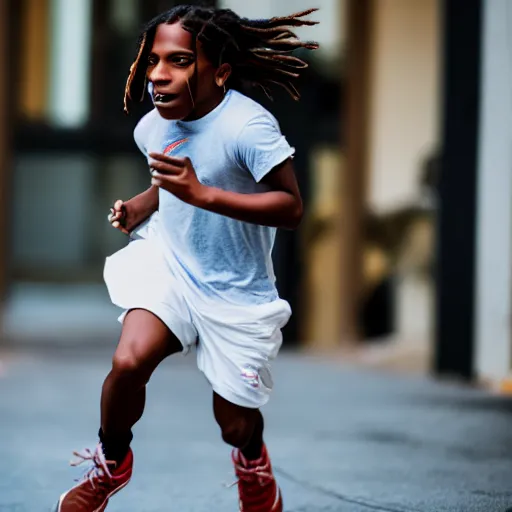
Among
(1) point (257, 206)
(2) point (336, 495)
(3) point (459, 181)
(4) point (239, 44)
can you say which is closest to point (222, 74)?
(4) point (239, 44)

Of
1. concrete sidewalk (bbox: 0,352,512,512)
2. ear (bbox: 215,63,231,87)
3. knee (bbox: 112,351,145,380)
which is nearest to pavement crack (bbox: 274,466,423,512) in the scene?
concrete sidewalk (bbox: 0,352,512,512)

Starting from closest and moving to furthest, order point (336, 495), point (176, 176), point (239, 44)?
1. point (176, 176)
2. point (239, 44)
3. point (336, 495)

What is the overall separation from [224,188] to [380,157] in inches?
374

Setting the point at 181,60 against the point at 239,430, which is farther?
the point at 239,430

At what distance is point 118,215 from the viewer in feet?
12.5

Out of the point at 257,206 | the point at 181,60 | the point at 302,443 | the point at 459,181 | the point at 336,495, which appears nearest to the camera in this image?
the point at 257,206

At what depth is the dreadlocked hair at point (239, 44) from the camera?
3.65 meters

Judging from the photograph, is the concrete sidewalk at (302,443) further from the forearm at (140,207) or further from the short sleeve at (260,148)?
the short sleeve at (260,148)

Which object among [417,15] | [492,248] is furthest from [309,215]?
[492,248]

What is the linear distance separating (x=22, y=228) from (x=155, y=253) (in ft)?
83.9

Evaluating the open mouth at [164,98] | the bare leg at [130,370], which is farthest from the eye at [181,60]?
the bare leg at [130,370]

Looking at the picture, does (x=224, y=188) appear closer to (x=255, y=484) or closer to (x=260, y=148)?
(x=260, y=148)

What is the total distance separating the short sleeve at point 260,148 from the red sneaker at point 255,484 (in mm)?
943

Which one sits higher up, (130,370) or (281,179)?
(281,179)
